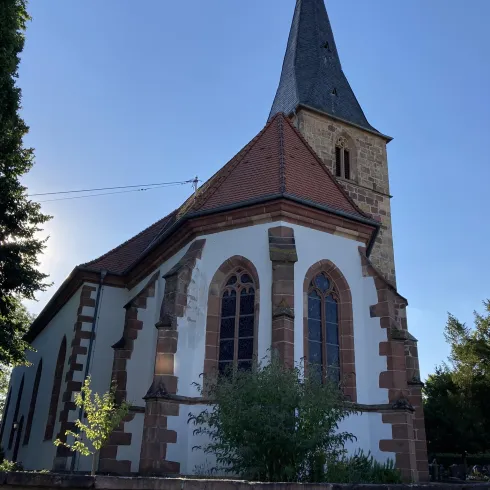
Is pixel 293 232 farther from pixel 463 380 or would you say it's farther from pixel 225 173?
pixel 463 380

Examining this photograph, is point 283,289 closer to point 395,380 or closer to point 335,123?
point 395,380

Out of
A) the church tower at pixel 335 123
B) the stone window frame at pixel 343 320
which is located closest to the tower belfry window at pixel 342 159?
the church tower at pixel 335 123

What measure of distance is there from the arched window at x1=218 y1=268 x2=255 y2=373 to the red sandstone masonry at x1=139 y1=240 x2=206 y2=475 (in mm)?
958

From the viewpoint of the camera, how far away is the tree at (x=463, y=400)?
27.0 meters

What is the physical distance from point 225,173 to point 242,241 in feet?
9.23

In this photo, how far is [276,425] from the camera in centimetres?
739

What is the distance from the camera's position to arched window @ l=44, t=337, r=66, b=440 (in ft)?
55.5

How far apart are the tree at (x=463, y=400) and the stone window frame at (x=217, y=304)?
2020 centimetres

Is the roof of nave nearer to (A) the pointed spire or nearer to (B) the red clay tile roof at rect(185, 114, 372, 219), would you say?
(B) the red clay tile roof at rect(185, 114, 372, 219)

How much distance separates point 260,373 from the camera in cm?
841

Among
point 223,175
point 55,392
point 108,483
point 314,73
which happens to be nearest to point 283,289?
point 223,175

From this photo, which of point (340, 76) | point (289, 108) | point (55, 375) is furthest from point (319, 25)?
point (55, 375)

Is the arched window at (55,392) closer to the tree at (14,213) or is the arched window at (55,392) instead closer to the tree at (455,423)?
the tree at (14,213)

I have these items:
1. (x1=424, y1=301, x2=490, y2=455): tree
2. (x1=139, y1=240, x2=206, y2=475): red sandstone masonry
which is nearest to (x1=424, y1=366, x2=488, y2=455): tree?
(x1=424, y1=301, x2=490, y2=455): tree
